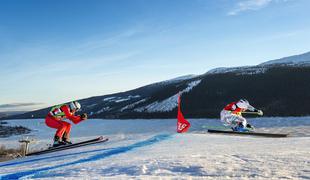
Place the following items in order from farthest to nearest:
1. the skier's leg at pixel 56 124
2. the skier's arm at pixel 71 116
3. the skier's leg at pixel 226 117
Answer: the skier's leg at pixel 226 117 < the skier's leg at pixel 56 124 < the skier's arm at pixel 71 116

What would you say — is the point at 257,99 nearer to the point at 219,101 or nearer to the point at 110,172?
the point at 219,101

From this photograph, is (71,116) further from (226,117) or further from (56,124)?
(226,117)

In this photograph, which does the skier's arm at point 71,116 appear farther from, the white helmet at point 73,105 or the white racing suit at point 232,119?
the white racing suit at point 232,119

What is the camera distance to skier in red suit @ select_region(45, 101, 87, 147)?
52.1 ft

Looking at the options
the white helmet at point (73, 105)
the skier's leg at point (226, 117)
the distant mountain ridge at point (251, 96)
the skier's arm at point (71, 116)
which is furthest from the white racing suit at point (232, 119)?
the distant mountain ridge at point (251, 96)

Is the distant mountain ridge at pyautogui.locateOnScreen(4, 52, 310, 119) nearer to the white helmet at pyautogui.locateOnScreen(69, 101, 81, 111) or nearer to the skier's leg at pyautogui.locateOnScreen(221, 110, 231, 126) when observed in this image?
the skier's leg at pyautogui.locateOnScreen(221, 110, 231, 126)

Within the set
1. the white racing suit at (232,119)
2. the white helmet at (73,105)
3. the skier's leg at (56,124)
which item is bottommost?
the white racing suit at (232,119)

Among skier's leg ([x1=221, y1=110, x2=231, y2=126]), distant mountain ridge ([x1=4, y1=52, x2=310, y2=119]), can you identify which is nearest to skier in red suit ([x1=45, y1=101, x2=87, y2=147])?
skier's leg ([x1=221, y1=110, x2=231, y2=126])

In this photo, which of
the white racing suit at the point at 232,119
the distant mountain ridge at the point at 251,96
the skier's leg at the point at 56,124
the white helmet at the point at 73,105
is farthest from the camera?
the distant mountain ridge at the point at 251,96

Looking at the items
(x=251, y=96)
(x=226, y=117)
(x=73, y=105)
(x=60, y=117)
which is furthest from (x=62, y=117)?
(x=251, y=96)

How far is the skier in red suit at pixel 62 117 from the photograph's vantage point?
52.1ft

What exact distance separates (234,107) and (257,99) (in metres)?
41.0

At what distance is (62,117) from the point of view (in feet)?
53.5

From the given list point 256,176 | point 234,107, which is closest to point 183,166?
point 256,176
